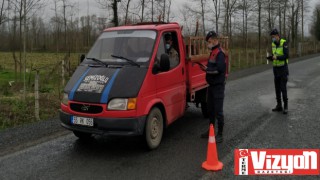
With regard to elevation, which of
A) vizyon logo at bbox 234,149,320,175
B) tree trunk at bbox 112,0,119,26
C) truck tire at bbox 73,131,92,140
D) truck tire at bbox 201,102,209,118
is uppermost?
tree trunk at bbox 112,0,119,26

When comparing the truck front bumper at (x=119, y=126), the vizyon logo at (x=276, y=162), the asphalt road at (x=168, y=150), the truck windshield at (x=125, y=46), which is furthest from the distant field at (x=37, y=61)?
the vizyon logo at (x=276, y=162)

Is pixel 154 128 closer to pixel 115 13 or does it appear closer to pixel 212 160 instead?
pixel 212 160

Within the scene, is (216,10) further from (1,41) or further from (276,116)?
(1,41)

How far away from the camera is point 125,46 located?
20.3 ft

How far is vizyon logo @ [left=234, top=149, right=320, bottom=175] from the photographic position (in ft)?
15.5

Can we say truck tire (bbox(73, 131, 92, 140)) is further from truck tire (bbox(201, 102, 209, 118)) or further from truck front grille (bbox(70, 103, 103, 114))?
truck tire (bbox(201, 102, 209, 118))

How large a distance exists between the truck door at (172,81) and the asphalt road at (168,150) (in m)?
0.62

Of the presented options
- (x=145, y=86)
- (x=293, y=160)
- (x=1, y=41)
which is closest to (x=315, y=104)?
(x=293, y=160)

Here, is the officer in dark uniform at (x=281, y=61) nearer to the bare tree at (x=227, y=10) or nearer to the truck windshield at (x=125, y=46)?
the truck windshield at (x=125, y=46)

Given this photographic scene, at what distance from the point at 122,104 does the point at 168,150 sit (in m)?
1.24

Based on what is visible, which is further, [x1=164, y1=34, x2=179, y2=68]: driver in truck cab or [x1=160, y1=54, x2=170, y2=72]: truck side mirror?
[x1=164, y1=34, x2=179, y2=68]: driver in truck cab

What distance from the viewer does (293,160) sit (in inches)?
199

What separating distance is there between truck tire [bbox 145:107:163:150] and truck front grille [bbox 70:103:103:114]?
32.8 inches

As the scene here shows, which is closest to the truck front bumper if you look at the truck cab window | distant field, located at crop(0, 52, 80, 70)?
the truck cab window
